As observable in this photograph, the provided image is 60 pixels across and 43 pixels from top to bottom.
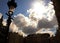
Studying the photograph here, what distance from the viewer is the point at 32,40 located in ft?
197

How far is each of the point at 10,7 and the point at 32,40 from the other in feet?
172

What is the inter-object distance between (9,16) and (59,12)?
4231 mm

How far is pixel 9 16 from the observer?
8.45 m

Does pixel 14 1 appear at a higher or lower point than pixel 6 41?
higher

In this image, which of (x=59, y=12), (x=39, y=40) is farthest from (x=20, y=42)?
(x=59, y=12)

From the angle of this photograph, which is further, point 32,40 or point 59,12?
point 32,40

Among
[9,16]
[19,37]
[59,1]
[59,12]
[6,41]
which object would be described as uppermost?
[19,37]

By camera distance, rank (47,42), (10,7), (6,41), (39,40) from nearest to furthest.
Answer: (6,41)
(10,7)
(47,42)
(39,40)

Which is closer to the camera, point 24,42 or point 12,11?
point 12,11

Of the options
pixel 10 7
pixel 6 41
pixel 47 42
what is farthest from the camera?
pixel 47 42

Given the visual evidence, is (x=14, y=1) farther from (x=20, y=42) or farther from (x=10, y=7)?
(x=20, y=42)

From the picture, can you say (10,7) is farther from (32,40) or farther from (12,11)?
(32,40)

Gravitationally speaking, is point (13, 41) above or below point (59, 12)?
above

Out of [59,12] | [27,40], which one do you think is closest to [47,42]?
[27,40]
